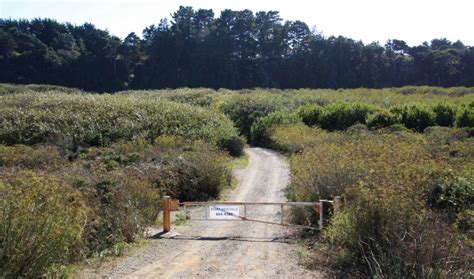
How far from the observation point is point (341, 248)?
889 centimetres

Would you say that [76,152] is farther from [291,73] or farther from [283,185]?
[291,73]

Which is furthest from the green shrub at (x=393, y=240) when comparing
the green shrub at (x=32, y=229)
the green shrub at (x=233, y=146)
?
the green shrub at (x=233, y=146)

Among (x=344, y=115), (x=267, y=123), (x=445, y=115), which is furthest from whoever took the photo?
(x=267, y=123)

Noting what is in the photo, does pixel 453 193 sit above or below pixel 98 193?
above

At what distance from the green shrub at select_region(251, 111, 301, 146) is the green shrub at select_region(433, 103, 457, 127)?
10.3 metres

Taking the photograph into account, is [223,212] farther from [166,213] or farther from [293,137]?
[293,137]

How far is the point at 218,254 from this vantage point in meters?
10.1

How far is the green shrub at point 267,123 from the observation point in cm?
3869

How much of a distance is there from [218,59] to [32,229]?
81.1 meters

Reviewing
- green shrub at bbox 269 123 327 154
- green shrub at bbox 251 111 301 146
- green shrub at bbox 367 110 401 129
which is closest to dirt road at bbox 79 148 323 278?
green shrub at bbox 269 123 327 154

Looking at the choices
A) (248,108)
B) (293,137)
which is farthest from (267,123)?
(293,137)

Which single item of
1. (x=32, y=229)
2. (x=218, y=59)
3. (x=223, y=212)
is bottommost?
(x=223, y=212)

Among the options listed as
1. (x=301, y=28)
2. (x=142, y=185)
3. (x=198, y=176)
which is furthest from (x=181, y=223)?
(x=301, y=28)

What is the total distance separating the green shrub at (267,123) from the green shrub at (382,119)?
5.72m
